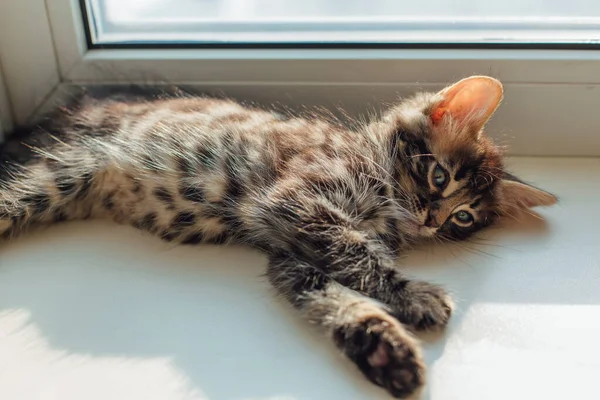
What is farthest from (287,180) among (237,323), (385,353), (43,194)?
(43,194)

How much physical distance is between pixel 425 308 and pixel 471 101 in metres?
0.49

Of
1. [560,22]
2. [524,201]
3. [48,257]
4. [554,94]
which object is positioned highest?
[560,22]

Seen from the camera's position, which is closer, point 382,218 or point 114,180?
point 382,218

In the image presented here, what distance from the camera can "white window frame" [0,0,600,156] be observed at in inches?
52.7

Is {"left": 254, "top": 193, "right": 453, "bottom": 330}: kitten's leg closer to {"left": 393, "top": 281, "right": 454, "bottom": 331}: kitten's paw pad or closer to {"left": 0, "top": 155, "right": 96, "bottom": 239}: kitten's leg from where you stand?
{"left": 393, "top": 281, "right": 454, "bottom": 331}: kitten's paw pad

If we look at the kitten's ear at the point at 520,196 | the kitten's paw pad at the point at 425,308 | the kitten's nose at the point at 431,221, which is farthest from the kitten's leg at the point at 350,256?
the kitten's ear at the point at 520,196

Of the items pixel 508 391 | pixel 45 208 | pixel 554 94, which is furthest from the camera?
pixel 554 94

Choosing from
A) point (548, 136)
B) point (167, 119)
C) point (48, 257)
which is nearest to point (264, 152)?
point (167, 119)

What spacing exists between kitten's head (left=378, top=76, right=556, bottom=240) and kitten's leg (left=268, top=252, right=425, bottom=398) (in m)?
0.29

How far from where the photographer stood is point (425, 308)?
95 centimetres

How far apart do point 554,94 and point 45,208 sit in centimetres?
118

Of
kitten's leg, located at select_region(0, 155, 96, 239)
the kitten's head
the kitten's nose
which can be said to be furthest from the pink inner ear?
kitten's leg, located at select_region(0, 155, 96, 239)

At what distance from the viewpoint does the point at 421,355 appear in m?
0.86

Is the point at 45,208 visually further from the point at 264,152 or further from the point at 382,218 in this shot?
the point at 382,218
